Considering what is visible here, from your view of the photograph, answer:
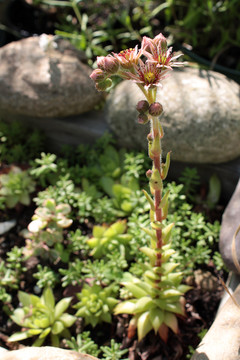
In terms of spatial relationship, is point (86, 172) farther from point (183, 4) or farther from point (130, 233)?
point (183, 4)

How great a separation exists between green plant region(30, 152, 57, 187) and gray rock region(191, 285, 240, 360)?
157 centimetres

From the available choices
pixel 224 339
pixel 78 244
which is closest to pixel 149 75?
pixel 224 339

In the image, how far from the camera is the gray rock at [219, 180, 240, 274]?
231 cm

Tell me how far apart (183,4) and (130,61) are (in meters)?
2.82

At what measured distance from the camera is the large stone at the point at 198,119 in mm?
2830

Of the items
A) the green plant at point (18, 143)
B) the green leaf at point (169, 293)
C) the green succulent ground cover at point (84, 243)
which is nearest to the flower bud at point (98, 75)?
the green succulent ground cover at point (84, 243)

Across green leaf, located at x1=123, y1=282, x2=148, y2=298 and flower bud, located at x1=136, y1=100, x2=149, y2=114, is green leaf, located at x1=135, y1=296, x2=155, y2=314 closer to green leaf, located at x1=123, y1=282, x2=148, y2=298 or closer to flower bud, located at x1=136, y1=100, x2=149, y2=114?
green leaf, located at x1=123, y1=282, x2=148, y2=298

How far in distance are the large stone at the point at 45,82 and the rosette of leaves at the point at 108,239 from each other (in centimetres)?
119

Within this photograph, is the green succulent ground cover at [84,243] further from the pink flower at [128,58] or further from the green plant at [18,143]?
the pink flower at [128,58]

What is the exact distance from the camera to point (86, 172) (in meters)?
3.06

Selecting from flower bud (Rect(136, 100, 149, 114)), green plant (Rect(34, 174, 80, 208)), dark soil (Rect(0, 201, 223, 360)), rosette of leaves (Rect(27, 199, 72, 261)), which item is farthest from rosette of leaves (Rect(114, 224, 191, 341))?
flower bud (Rect(136, 100, 149, 114))

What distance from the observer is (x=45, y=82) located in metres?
3.20

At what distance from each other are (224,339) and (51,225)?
131 cm

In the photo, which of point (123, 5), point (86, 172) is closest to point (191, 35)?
point (123, 5)
